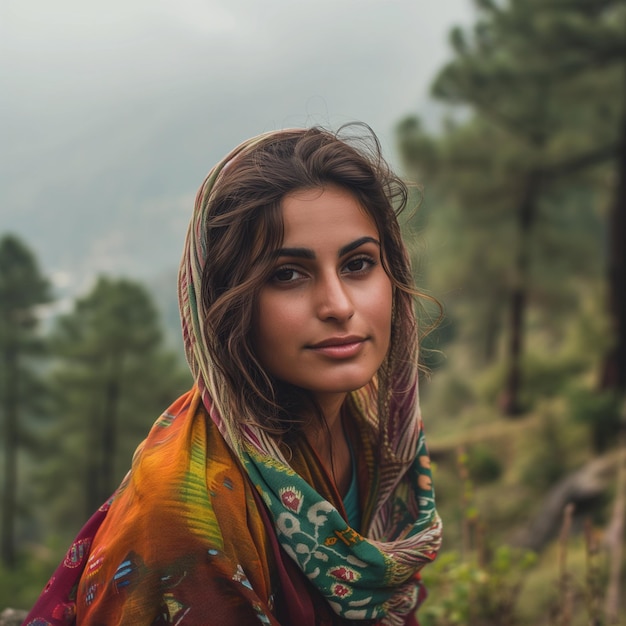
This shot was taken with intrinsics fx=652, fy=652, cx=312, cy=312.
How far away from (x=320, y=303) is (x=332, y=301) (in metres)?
0.03

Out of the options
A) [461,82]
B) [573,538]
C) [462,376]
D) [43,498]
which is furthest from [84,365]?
[462,376]

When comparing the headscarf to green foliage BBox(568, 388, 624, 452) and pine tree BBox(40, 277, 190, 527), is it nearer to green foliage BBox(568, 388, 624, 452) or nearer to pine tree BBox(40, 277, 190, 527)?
green foliage BBox(568, 388, 624, 452)

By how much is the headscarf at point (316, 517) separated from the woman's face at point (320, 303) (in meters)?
0.14

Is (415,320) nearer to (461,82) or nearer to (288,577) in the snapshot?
(288,577)

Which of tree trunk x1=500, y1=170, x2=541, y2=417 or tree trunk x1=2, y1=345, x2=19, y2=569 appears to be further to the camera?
tree trunk x1=2, y1=345, x2=19, y2=569

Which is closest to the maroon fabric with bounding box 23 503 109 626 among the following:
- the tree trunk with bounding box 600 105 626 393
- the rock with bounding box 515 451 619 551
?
the rock with bounding box 515 451 619 551

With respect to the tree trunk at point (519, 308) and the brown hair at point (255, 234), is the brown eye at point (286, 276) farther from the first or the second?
the tree trunk at point (519, 308)

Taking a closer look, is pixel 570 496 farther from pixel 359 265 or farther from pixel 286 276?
pixel 286 276

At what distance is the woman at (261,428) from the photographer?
1.19 meters

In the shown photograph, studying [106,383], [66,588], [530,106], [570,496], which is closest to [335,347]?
[66,588]

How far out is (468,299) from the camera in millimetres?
15352

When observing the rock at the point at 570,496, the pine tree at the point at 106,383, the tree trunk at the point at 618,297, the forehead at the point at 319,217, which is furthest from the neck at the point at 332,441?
the pine tree at the point at 106,383

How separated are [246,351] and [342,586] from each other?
1.70 feet

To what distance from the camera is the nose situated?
1311 mm
